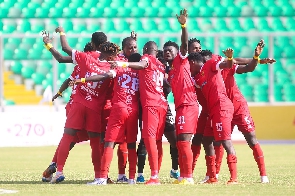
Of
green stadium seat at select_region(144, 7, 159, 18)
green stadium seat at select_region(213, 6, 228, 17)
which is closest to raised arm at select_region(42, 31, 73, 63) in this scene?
green stadium seat at select_region(144, 7, 159, 18)

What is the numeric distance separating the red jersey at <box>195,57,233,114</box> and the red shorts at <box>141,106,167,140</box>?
2.28 ft

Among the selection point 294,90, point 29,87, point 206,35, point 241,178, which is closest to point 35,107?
point 29,87

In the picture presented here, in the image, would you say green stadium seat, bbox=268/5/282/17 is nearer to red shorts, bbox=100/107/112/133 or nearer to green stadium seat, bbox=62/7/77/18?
green stadium seat, bbox=62/7/77/18

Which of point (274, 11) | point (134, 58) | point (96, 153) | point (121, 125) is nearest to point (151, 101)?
point (121, 125)

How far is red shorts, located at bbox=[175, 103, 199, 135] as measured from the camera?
10.5 m

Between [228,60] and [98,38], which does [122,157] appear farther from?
[228,60]

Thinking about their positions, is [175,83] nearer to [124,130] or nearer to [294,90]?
[124,130]

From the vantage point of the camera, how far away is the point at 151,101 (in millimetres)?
10586

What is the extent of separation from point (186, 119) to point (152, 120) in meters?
0.46

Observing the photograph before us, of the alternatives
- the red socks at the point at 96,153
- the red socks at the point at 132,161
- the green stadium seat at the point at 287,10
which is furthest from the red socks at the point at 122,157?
the green stadium seat at the point at 287,10

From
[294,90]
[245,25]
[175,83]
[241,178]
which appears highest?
[245,25]

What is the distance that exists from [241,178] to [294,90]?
12.3m

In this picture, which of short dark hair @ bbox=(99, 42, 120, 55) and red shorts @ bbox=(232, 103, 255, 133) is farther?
red shorts @ bbox=(232, 103, 255, 133)

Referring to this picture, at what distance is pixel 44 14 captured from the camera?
25.9 metres
